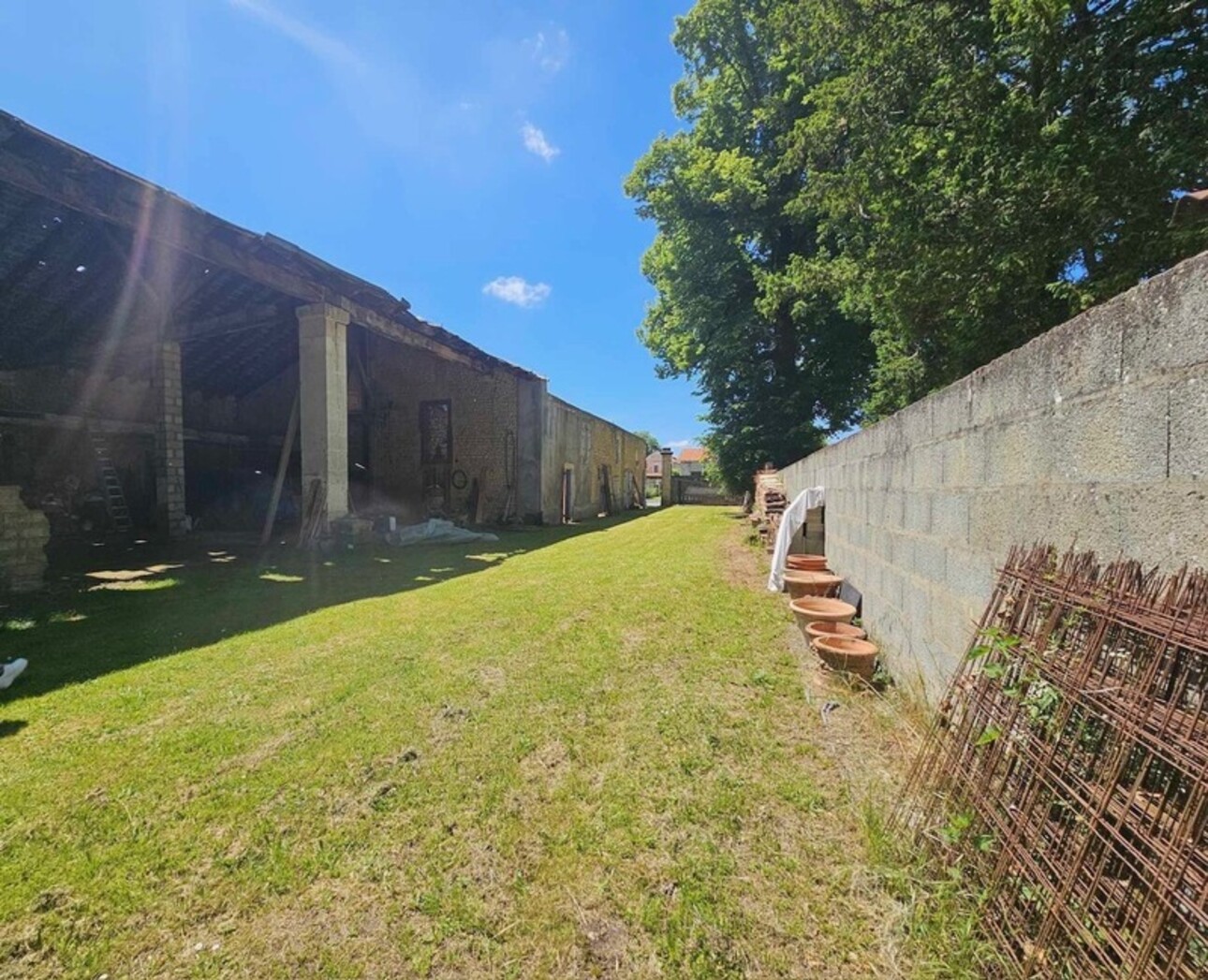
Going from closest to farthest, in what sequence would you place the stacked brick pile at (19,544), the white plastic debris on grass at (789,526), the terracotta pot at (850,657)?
the terracotta pot at (850,657) < the stacked brick pile at (19,544) < the white plastic debris on grass at (789,526)

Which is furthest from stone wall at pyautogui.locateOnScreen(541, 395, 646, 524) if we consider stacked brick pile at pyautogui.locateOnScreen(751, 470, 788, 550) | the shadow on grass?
stacked brick pile at pyautogui.locateOnScreen(751, 470, 788, 550)

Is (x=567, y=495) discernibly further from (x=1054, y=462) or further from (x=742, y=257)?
(x=1054, y=462)

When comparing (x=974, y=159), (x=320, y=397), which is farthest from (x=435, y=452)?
(x=974, y=159)

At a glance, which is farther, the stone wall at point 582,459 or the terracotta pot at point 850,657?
the stone wall at point 582,459

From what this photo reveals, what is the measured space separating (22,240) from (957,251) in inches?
581

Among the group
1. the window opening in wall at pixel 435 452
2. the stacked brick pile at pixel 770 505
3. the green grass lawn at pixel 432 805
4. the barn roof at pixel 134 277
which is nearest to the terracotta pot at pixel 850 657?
the green grass lawn at pixel 432 805

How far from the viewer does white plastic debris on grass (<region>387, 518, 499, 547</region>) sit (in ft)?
33.8

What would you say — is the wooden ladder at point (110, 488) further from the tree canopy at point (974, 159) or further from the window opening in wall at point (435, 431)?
the tree canopy at point (974, 159)

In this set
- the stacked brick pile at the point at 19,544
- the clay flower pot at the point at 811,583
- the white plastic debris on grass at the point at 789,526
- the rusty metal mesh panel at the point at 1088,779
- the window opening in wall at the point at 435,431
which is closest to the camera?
the rusty metal mesh panel at the point at 1088,779

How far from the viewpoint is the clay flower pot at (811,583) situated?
5.20 metres

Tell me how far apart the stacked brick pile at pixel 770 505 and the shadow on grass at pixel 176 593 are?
4602 millimetres

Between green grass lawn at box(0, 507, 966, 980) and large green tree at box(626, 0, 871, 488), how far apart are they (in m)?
13.1

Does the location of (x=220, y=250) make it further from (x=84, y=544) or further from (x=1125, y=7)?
(x=1125, y=7)

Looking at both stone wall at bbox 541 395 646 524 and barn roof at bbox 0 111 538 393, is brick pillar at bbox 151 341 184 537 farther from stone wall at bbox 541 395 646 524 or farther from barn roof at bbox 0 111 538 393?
stone wall at bbox 541 395 646 524
